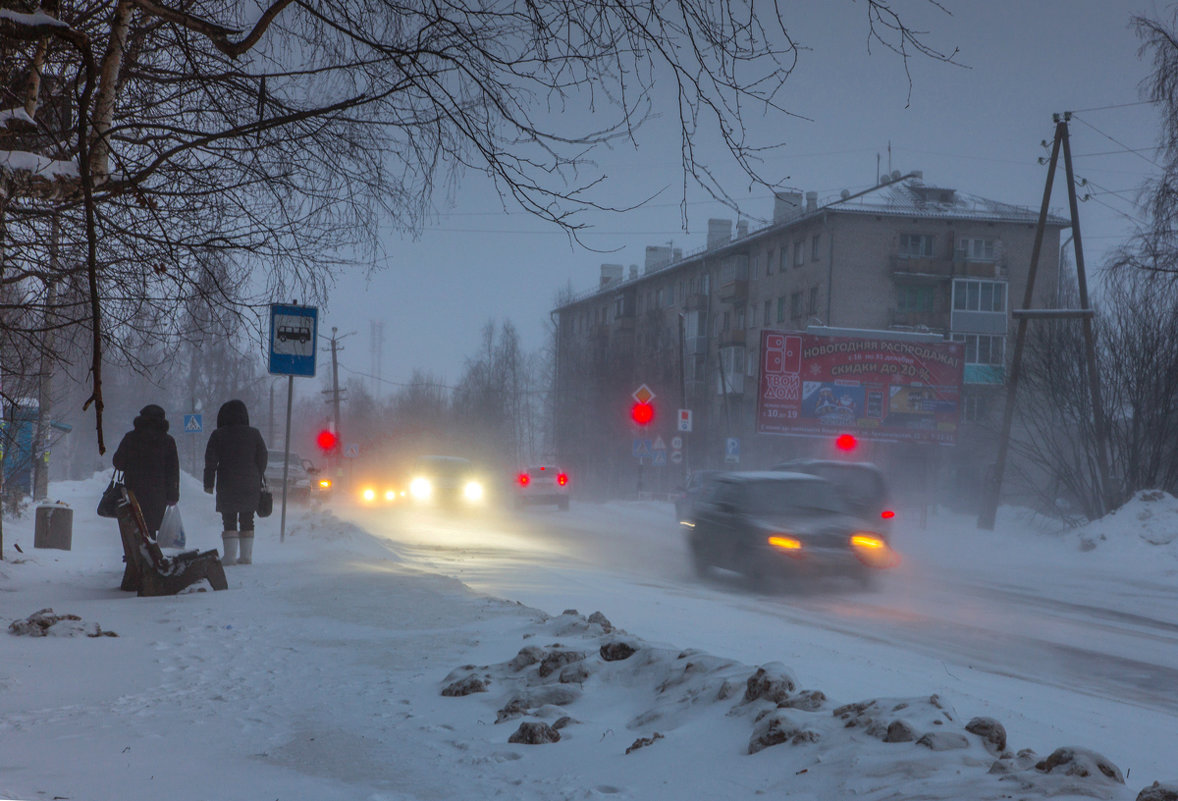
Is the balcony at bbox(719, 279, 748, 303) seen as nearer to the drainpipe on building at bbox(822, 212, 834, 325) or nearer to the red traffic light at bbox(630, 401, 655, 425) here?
the drainpipe on building at bbox(822, 212, 834, 325)

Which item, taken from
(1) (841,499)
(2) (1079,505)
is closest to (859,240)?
(2) (1079,505)

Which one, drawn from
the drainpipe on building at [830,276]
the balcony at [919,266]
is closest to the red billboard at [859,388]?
the drainpipe on building at [830,276]

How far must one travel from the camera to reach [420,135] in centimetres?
608

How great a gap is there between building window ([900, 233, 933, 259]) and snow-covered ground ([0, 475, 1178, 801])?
46399 mm

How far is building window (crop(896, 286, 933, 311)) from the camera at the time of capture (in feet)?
188

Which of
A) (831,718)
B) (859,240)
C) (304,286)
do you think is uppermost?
(859,240)

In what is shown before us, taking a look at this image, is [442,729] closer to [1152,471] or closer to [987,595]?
[987,595]

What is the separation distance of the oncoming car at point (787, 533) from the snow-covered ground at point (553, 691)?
1.81ft

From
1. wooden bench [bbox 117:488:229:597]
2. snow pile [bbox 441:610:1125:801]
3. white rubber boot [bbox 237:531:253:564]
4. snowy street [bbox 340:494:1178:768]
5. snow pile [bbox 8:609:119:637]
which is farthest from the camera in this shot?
white rubber boot [bbox 237:531:253:564]

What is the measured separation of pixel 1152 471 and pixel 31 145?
79.9 feet

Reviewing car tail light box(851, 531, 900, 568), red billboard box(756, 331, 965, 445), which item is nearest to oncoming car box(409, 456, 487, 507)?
red billboard box(756, 331, 965, 445)

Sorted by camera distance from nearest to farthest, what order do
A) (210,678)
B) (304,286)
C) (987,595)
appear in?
(210,678), (304,286), (987,595)

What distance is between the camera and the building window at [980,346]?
56438 mm

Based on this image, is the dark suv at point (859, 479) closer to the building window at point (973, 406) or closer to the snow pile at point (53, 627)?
the snow pile at point (53, 627)
